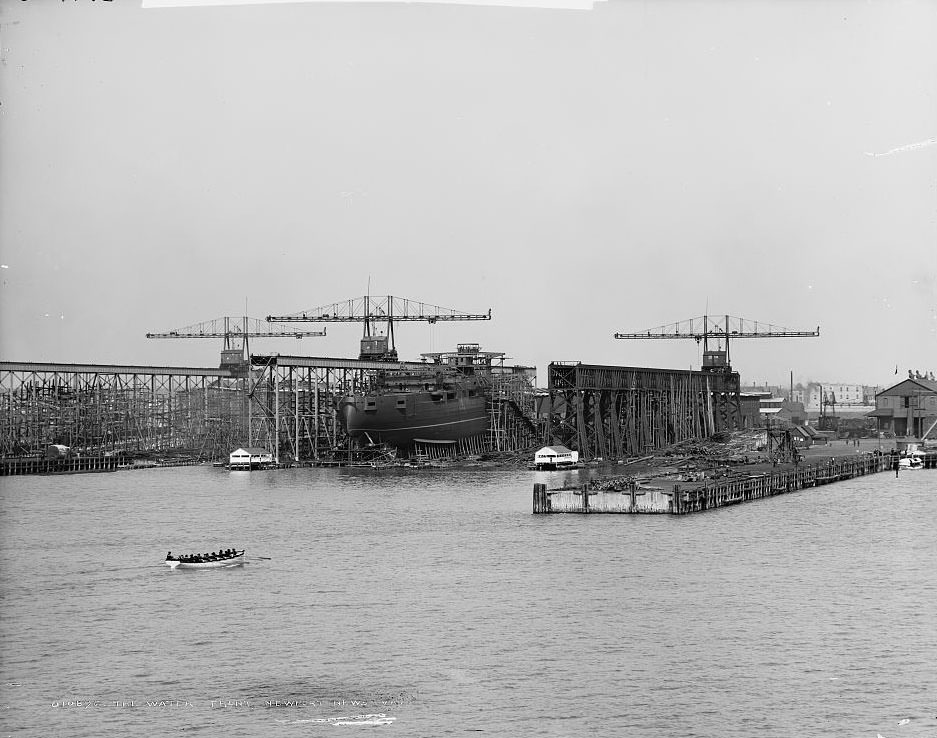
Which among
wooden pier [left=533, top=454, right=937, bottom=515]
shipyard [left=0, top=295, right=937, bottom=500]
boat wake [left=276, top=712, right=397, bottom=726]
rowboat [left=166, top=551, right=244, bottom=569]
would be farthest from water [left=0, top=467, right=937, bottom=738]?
shipyard [left=0, top=295, right=937, bottom=500]

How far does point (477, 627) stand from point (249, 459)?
82815mm

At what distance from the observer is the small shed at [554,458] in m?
117

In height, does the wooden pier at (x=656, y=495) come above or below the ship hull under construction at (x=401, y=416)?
below

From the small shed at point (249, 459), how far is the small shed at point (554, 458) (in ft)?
84.1

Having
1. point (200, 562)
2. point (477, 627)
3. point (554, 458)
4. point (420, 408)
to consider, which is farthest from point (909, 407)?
point (477, 627)

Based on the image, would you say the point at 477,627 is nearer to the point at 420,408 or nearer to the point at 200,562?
the point at 200,562

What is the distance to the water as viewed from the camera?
102 ft

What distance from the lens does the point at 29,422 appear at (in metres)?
133

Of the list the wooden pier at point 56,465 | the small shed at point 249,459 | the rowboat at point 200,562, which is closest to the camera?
the rowboat at point 200,562

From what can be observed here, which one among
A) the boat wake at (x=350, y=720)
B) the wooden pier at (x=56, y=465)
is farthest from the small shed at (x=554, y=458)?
the boat wake at (x=350, y=720)

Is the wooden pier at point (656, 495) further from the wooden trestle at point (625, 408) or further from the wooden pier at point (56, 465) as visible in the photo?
the wooden pier at point (56, 465)

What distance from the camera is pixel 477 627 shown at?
3934 centimetres

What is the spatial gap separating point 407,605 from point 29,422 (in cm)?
9997

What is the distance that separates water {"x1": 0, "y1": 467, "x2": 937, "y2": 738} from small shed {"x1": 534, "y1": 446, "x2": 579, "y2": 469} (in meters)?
47.9
